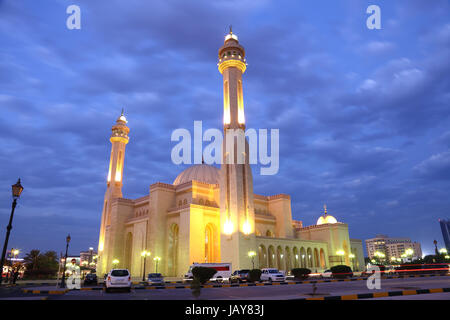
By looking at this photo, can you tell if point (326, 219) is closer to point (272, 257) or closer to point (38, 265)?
point (272, 257)

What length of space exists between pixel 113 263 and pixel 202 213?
19.4 meters

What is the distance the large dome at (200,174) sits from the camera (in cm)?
6042

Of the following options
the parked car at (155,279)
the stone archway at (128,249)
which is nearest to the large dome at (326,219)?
the stone archway at (128,249)

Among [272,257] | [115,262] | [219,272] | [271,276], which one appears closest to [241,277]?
[219,272]

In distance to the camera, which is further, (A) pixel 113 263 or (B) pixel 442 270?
(A) pixel 113 263

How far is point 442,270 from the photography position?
31375 millimetres

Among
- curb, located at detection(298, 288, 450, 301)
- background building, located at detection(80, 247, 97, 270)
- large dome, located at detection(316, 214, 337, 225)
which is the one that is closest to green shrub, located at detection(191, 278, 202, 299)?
curb, located at detection(298, 288, 450, 301)

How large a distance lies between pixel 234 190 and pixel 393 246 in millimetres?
165963

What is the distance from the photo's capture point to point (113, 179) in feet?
209

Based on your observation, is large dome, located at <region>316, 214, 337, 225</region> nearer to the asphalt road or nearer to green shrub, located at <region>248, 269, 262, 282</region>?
green shrub, located at <region>248, 269, 262, 282</region>
